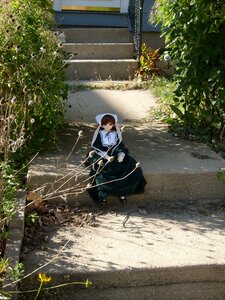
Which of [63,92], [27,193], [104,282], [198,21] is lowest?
[104,282]

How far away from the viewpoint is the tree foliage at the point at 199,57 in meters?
5.25

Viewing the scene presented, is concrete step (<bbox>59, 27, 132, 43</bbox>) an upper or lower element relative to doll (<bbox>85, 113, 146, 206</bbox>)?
upper

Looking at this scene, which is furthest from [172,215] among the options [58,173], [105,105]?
[105,105]

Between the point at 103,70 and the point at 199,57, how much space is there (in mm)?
3717

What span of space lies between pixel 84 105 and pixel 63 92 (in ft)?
5.82

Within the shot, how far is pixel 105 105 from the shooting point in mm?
7242

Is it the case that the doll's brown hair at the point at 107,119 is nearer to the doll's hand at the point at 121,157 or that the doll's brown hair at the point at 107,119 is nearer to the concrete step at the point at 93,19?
the doll's hand at the point at 121,157

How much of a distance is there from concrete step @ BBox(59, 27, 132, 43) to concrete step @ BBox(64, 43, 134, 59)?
0.52 metres

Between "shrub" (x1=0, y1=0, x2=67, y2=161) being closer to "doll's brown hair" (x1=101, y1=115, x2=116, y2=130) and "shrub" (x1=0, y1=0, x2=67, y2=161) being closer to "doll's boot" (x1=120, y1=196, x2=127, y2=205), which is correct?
"doll's brown hair" (x1=101, y1=115, x2=116, y2=130)

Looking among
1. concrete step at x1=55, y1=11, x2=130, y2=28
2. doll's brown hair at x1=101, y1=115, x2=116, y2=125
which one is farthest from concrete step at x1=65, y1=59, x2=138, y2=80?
doll's brown hair at x1=101, y1=115, x2=116, y2=125

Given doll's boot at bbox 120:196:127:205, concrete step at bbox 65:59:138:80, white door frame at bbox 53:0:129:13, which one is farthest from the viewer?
white door frame at bbox 53:0:129:13

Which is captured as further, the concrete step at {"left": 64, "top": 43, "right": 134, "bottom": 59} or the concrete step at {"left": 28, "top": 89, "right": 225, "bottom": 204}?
the concrete step at {"left": 64, "top": 43, "right": 134, "bottom": 59}

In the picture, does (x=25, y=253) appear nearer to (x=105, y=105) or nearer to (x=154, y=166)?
(x=154, y=166)

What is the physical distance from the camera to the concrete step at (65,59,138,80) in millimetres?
8969
